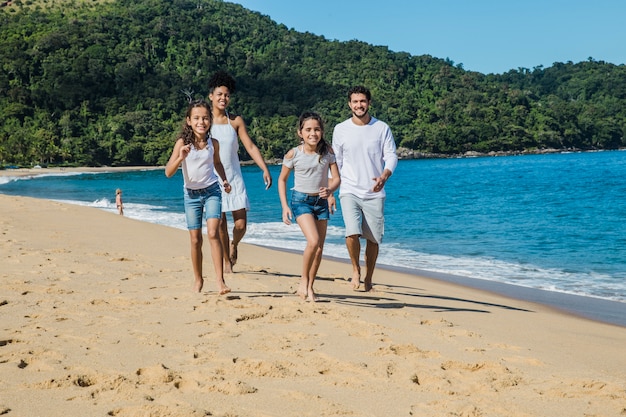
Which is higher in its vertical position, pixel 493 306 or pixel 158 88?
pixel 158 88

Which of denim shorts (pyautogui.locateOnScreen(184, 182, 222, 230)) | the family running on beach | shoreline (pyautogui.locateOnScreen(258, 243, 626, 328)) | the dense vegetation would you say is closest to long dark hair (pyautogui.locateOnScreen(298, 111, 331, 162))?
the family running on beach

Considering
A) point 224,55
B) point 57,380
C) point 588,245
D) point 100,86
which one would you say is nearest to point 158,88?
point 100,86

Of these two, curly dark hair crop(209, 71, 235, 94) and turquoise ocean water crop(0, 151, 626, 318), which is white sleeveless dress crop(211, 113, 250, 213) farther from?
turquoise ocean water crop(0, 151, 626, 318)

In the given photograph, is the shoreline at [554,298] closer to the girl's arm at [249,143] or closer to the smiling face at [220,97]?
the girl's arm at [249,143]

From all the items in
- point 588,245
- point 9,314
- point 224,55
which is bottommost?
point 588,245

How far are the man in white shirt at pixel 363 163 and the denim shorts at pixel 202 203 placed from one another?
1188 mm

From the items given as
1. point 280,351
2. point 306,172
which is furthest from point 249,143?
point 280,351

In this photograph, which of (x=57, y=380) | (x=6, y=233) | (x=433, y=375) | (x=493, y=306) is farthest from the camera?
(x=6, y=233)

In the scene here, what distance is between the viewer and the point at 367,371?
3.63m

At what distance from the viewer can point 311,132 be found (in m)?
5.63

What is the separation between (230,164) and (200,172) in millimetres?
792

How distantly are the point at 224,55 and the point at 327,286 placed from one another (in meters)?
145

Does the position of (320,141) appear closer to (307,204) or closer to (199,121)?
(307,204)

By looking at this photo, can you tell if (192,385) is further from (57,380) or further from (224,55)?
(224,55)
